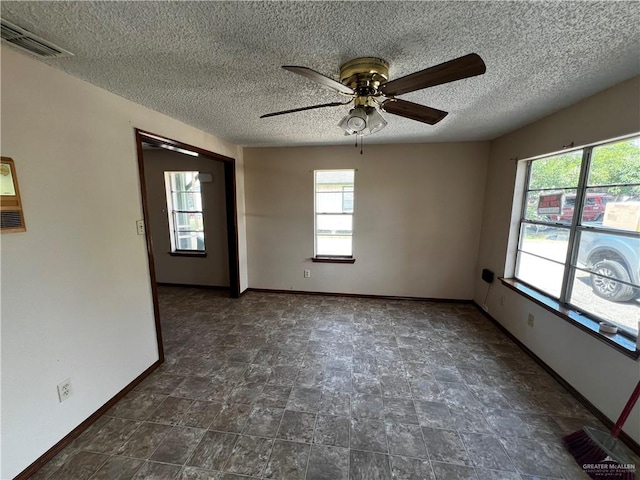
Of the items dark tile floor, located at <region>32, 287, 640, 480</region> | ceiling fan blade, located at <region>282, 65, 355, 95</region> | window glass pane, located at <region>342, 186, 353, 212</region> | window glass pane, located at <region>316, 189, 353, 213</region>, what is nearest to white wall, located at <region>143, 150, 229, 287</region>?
dark tile floor, located at <region>32, 287, 640, 480</region>

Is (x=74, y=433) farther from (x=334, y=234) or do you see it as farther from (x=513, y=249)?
(x=513, y=249)

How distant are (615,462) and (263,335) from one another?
271 centimetres

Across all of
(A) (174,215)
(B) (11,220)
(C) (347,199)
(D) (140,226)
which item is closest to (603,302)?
(C) (347,199)

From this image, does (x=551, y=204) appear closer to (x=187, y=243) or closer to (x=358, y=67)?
(x=358, y=67)

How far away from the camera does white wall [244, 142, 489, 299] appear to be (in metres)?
3.46

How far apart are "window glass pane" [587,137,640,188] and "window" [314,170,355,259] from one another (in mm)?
2440

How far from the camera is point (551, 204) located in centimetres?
234

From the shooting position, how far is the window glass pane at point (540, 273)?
2.27 meters

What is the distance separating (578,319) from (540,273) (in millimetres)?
661

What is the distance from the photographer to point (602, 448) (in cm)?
141

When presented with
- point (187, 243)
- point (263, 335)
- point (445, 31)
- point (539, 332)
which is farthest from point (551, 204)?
point (187, 243)

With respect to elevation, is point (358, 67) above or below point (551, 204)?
above

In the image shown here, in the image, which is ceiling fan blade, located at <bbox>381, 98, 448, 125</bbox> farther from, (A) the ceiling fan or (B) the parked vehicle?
(B) the parked vehicle

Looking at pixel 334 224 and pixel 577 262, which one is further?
pixel 334 224
